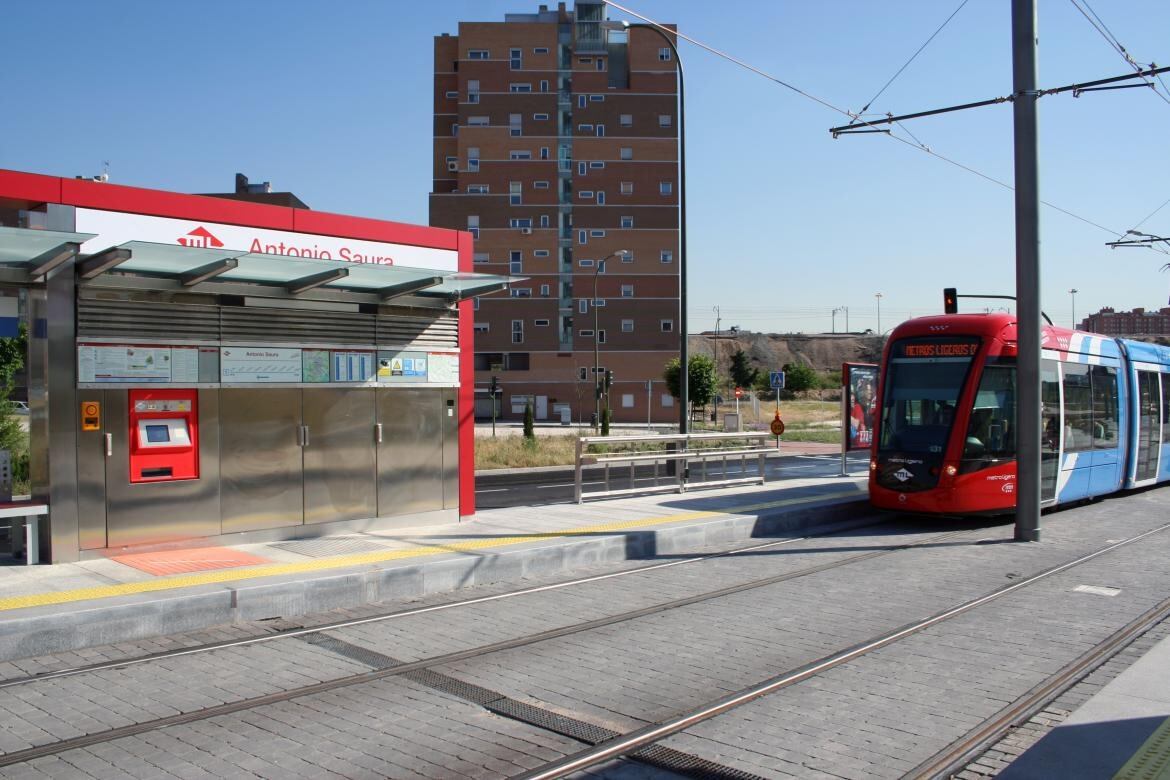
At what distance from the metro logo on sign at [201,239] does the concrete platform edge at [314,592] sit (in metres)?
3.98

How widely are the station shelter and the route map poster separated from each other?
12.4 meters

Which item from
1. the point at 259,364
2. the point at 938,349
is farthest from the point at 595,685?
the point at 938,349

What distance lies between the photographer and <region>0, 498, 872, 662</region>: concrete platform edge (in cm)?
753

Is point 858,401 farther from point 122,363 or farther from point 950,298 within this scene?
point 122,363

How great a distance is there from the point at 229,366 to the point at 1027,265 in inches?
415

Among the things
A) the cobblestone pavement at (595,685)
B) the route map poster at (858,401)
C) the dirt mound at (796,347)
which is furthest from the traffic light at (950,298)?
the dirt mound at (796,347)

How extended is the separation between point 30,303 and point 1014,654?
9.41 meters

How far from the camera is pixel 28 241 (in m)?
8.69

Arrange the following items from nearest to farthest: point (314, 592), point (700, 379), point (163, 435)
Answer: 1. point (314, 592)
2. point (163, 435)
3. point (700, 379)

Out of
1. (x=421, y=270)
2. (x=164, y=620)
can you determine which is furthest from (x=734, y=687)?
(x=421, y=270)

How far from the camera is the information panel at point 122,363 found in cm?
986

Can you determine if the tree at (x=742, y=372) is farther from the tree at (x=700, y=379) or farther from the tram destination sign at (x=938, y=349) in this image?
the tram destination sign at (x=938, y=349)

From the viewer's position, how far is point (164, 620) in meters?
8.12

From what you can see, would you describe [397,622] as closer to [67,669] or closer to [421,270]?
[67,669]
